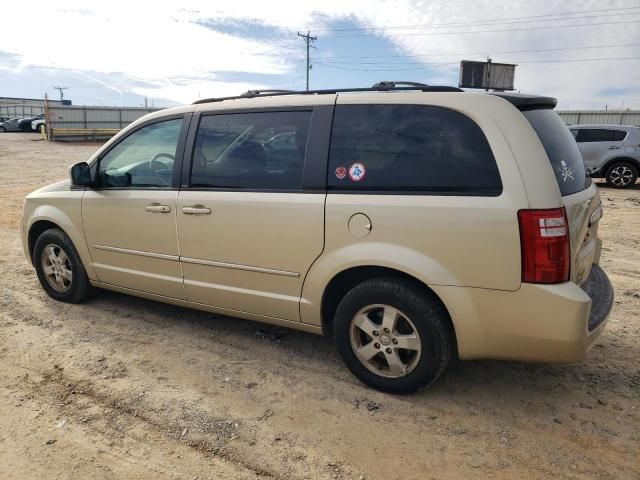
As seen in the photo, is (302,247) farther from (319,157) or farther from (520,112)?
(520,112)

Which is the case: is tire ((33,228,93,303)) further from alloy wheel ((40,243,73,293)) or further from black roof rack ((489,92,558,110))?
black roof rack ((489,92,558,110))

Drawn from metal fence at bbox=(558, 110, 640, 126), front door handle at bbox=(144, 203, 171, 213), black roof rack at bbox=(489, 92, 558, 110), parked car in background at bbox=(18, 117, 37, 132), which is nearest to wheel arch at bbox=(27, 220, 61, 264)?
front door handle at bbox=(144, 203, 171, 213)

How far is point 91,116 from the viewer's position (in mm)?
35250

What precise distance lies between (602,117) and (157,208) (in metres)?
32.0

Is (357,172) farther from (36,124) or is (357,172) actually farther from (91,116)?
(36,124)

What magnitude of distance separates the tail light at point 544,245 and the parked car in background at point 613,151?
11.9m

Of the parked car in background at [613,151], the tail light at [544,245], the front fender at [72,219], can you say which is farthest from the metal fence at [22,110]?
the tail light at [544,245]

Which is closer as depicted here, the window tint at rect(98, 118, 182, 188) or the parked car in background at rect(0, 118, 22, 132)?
the window tint at rect(98, 118, 182, 188)

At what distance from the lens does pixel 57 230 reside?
184 inches

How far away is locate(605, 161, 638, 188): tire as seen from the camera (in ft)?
43.2

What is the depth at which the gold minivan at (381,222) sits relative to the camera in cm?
269

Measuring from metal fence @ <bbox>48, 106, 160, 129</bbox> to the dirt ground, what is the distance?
3212cm

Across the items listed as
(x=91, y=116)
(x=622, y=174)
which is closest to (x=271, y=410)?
(x=622, y=174)

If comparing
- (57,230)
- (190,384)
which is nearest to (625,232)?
(190,384)
